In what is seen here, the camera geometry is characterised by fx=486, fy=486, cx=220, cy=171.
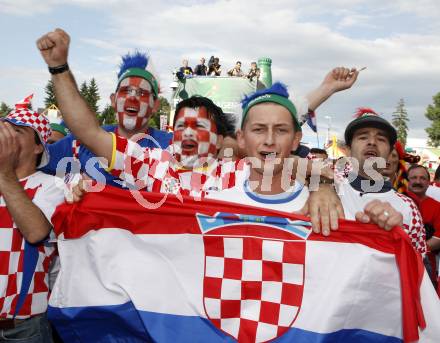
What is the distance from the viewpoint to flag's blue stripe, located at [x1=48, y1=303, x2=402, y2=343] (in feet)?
7.59

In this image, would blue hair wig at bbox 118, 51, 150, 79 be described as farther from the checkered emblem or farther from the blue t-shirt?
the checkered emblem

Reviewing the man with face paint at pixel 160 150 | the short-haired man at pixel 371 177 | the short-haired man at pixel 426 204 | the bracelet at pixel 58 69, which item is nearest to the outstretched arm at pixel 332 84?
the man with face paint at pixel 160 150

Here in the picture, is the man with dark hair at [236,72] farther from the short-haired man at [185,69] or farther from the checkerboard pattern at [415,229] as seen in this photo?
the checkerboard pattern at [415,229]

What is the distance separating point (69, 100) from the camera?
239 cm

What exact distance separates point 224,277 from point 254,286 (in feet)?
0.51

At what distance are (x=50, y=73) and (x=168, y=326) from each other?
140cm

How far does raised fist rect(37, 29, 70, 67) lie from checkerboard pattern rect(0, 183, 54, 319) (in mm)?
760

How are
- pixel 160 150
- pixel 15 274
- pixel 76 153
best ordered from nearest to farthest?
1. pixel 15 274
2. pixel 160 150
3. pixel 76 153

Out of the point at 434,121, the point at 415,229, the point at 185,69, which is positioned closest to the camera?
the point at 415,229

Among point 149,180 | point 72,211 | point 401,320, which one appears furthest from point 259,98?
point 401,320

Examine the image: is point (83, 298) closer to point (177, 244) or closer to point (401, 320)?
point (177, 244)

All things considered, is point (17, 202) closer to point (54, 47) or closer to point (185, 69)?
point (54, 47)

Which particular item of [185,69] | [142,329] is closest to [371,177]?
[142,329]

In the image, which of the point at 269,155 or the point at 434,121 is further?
the point at 434,121
